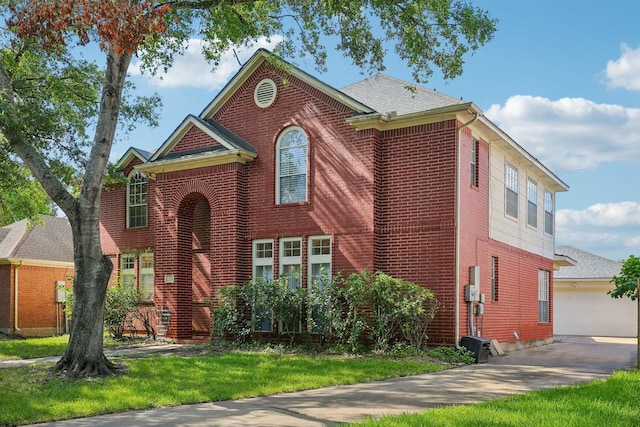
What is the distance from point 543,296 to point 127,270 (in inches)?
558

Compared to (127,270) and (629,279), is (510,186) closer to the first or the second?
(629,279)

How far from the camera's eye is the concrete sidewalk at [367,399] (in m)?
7.99

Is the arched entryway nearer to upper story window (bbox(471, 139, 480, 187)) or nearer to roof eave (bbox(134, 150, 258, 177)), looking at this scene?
roof eave (bbox(134, 150, 258, 177))

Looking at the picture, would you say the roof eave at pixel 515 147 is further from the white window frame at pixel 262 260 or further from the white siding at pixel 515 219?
the white window frame at pixel 262 260

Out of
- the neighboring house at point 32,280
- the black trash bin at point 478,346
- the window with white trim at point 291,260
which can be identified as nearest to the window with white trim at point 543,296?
the black trash bin at point 478,346

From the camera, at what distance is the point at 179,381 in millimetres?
10883

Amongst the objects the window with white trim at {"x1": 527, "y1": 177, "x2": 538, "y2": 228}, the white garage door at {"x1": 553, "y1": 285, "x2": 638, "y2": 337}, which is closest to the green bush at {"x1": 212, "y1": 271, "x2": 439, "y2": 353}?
the window with white trim at {"x1": 527, "y1": 177, "x2": 538, "y2": 228}

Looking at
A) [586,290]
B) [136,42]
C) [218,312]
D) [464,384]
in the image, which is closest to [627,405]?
[464,384]

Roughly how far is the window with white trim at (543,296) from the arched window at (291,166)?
9922mm

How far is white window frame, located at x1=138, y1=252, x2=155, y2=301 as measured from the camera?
69.3ft

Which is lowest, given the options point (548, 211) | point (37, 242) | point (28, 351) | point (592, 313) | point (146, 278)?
point (592, 313)

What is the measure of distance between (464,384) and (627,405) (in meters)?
3.07

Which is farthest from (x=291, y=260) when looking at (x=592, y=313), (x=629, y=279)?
(x=592, y=313)

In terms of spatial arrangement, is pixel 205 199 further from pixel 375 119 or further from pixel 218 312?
pixel 375 119
